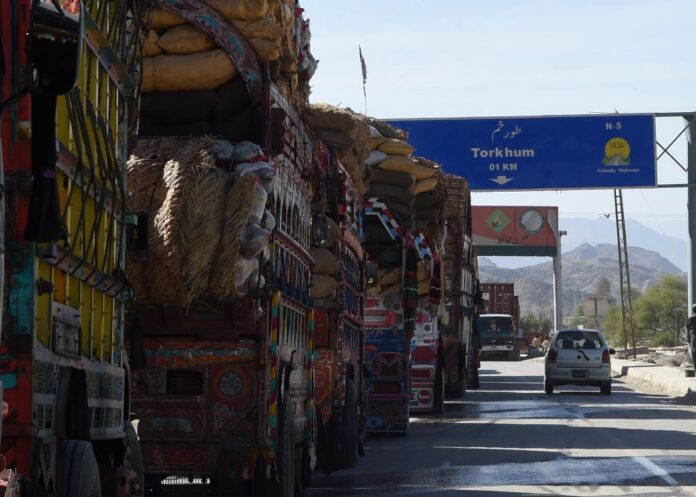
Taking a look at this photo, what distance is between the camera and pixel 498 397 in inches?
1292

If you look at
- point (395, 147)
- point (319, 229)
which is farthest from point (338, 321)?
point (395, 147)

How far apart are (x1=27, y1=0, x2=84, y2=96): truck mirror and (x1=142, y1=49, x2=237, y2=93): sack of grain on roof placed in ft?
18.8

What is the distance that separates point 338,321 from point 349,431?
1.51 m

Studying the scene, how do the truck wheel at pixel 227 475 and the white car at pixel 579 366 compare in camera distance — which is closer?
the truck wheel at pixel 227 475

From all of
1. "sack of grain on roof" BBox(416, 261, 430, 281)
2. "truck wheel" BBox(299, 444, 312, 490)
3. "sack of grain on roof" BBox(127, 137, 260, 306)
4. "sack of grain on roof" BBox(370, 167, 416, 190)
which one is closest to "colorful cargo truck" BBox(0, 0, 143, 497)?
"sack of grain on roof" BBox(127, 137, 260, 306)

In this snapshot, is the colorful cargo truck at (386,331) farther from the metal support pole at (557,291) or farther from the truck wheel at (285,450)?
the metal support pole at (557,291)

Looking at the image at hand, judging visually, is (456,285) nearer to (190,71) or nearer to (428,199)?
(428,199)

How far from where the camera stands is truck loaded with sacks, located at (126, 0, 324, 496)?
9375mm

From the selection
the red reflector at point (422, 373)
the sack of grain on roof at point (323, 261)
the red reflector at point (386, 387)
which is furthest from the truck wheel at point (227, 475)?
the red reflector at point (422, 373)

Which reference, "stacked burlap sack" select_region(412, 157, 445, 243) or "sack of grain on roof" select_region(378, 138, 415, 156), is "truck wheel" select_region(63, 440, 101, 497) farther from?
"stacked burlap sack" select_region(412, 157, 445, 243)

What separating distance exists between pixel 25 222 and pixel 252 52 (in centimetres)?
540

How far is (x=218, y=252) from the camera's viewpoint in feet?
30.8

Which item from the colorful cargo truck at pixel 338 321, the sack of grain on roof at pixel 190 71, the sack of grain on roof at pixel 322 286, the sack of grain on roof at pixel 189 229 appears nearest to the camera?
the sack of grain on roof at pixel 189 229

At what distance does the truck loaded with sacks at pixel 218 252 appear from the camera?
9.38 meters
